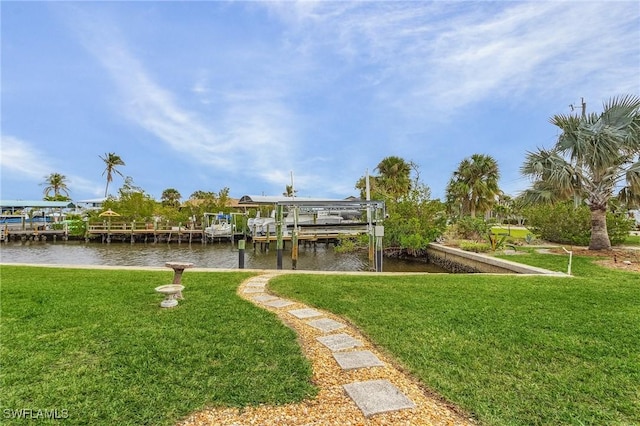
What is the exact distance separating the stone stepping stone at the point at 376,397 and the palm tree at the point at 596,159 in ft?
36.7

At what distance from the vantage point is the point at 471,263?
37.7 ft

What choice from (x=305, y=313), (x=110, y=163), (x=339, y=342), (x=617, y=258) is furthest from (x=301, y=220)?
(x=110, y=163)

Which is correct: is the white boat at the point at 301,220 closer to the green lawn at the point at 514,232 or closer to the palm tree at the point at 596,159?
the green lawn at the point at 514,232

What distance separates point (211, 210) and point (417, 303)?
27530 millimetres

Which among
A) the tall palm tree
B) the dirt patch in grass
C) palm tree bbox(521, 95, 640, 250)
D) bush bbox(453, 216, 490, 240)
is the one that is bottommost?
the dirt patch in grass

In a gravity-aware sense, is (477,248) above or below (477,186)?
below

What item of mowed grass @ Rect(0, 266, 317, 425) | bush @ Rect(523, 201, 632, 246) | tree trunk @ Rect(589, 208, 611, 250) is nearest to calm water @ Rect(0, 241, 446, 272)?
tree trunk @ Rect(589, 208, 611, 250)

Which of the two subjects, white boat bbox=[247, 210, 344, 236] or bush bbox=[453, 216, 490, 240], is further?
white boat bbox=[247, 210, 344, 236]

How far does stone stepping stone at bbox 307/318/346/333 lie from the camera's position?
4.04 metres

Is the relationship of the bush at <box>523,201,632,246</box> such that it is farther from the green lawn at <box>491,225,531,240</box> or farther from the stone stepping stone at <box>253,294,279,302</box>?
the stone stepping stone at <box>253,294,279,302</box>

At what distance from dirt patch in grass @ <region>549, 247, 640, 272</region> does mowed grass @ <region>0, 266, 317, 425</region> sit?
9.60 m

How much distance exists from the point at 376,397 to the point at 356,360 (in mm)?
648

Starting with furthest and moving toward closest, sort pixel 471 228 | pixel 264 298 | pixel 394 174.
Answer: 1. pixel 394 174
2. pixel 471 228
3. pixel 264 298

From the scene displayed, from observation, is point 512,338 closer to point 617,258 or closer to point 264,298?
point 264,298
